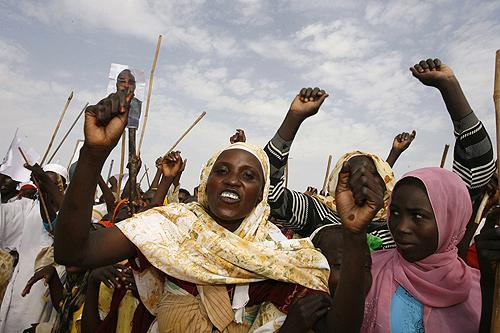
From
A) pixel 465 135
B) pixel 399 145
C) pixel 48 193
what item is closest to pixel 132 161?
pixel 48 193

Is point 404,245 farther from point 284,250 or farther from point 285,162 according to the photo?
point 285,162

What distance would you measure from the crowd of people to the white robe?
1.76 m

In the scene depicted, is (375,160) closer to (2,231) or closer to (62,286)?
(62,286)

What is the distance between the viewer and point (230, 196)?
2199mm

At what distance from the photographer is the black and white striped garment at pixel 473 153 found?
2531mm

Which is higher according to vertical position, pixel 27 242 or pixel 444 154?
pixel 444 154

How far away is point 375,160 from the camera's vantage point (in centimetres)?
271

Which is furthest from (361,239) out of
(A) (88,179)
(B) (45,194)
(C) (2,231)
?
(C) (2,231)

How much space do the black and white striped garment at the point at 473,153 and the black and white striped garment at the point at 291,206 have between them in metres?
0.63

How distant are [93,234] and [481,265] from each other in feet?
5.54

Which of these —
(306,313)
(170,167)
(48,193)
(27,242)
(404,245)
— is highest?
(170,167)

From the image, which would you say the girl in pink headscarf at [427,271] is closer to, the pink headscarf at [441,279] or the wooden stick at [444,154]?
the pink headscarf at [441,279]

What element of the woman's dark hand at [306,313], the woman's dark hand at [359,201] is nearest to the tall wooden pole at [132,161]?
the woman's dark hand at [306,313]

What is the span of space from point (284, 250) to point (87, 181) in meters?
1.06
